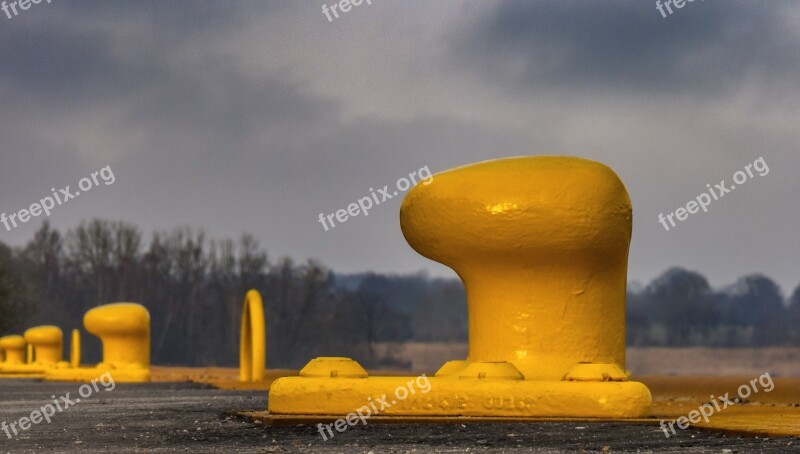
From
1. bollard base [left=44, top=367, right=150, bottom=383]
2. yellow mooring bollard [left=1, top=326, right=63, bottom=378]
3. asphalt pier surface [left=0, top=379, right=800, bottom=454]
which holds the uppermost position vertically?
yellow mooring bollard [left=1, top=326, right=63, bottom=378]

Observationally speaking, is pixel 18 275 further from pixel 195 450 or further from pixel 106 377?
pixel 195 450

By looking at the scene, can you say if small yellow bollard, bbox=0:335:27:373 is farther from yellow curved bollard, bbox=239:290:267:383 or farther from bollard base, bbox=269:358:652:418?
bollard base, bbox=269:358:652:418

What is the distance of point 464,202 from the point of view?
469 inches

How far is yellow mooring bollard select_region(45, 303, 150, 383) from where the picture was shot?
87.7 feet

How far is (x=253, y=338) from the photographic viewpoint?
21109mm

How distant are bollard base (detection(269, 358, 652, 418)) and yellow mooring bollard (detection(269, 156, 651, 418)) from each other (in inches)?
0.5

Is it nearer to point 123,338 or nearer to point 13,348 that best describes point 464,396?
point 123,338

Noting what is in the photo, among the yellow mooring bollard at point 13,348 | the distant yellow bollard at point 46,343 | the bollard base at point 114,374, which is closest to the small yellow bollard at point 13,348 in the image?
the yellow mooring bollard at point 13,348

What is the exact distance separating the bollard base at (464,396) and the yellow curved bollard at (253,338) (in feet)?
30.0

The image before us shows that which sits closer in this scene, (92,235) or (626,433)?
(626,433)

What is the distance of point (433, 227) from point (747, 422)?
3.81m

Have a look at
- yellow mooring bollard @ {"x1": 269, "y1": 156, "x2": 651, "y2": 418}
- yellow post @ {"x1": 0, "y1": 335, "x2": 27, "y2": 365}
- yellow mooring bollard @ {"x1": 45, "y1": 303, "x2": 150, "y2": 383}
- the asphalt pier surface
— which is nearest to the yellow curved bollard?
yellow mooring bollard @ {"x1": 45, "y1": 303, "x2": 150, "y2": 383}

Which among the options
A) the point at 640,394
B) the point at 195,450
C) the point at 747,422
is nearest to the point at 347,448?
the point at 195,450

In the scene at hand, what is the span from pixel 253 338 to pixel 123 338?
281 inches
